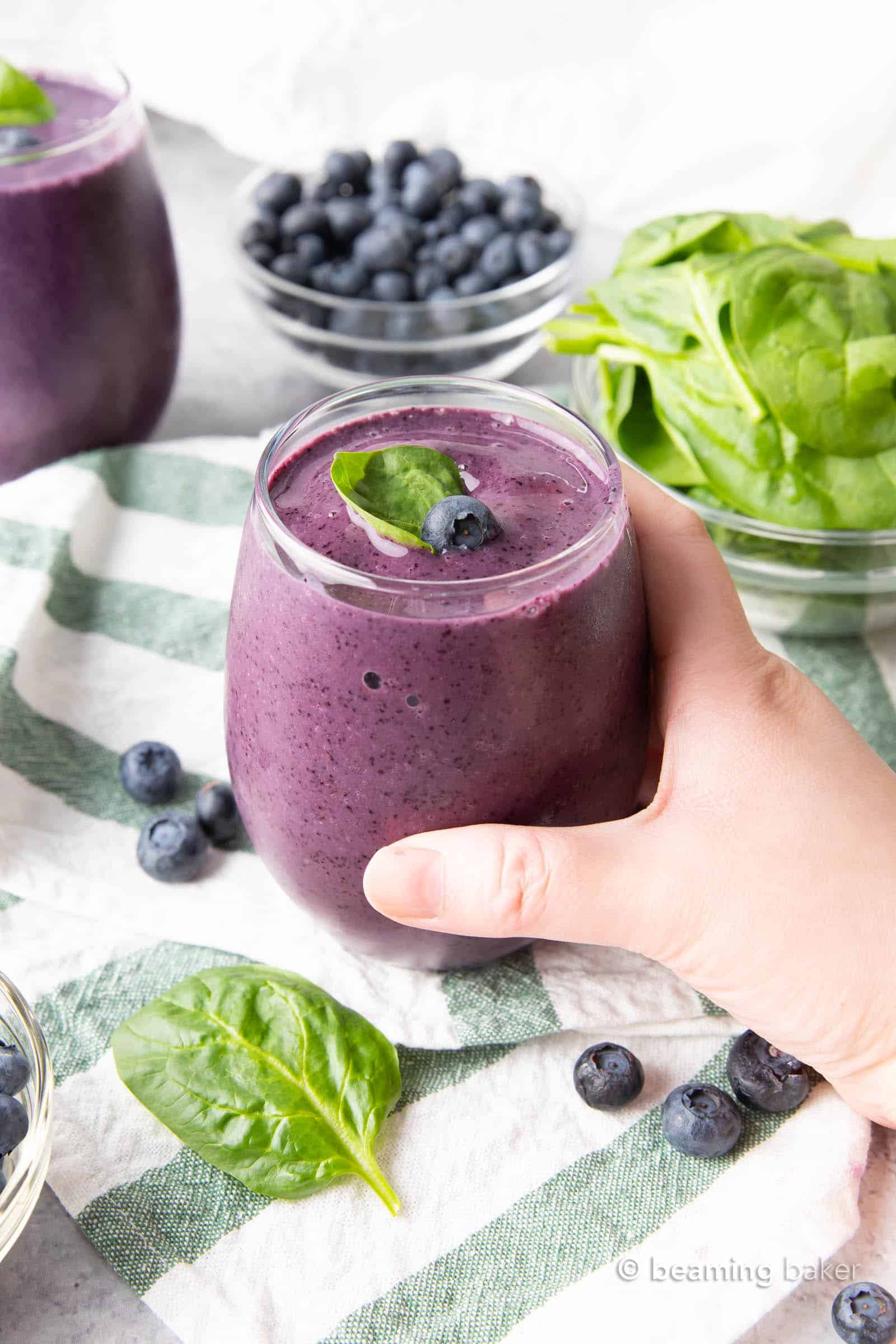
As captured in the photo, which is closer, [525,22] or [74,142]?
[74,142]

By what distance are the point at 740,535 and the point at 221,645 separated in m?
0.68

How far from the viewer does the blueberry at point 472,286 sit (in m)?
2.27

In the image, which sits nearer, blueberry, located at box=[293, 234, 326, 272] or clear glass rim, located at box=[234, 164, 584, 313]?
clear glass rim, located at box=[234, 164, 584, 313]

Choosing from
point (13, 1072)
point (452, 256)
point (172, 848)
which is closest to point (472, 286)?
point (452, 256)

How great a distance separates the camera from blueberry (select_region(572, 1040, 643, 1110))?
1.26 meters

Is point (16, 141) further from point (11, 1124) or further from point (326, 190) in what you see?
point (11, 1124)

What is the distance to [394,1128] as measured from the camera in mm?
1266

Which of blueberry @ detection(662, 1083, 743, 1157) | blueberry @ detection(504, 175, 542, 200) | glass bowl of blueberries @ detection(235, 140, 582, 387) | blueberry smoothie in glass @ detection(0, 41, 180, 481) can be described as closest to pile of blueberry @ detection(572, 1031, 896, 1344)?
blueberry @ detection(662, 1083, 743, 1157)

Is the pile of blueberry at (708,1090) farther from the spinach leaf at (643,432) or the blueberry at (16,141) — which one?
the blueberry at (16,141)

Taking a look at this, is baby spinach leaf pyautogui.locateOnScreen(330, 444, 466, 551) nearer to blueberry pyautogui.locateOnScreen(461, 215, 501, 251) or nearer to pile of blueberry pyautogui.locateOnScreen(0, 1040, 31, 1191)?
pile of blueberry pyautogui.locateOnScreen(0, 1040, 31, 1191)

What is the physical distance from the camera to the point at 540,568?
3.42 feet

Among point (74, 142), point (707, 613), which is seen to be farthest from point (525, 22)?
point (707, 613)

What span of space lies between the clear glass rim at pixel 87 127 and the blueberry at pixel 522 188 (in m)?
0.75

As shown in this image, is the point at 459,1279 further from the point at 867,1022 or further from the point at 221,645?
the point at 221,645
